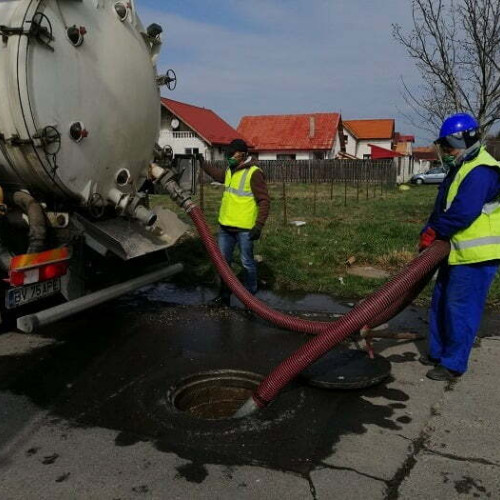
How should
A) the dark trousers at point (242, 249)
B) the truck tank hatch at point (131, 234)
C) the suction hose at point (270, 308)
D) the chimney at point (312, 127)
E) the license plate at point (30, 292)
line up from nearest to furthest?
the license plate at point (30, 292)
the suction hose at point (270, 308)
the truck tank hatch at point (131, 234)
the dark trousers at point (242, 249)
the chimney at point (312, 127)

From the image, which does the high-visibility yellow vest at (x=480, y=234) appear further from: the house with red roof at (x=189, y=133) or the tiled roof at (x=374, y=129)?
the tiled roof at (x=374, y=129)

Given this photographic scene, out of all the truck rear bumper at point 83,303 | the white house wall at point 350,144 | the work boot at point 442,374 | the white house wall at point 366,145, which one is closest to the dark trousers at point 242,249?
the truck rear bumper at point 83,303

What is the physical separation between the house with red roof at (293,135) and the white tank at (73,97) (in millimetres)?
36444

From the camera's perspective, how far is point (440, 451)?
3.05 m

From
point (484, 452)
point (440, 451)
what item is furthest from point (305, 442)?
point (484, 452)

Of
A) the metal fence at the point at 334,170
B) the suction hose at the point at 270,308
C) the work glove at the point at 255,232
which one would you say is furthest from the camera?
the metal fence at the point at 334,170

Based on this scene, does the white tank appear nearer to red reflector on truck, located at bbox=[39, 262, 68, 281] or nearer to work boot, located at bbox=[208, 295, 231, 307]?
red reflector on truck, located at bbox=[39, 262, 68, 281]

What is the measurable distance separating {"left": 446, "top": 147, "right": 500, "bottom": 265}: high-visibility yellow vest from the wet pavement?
36.8 inches

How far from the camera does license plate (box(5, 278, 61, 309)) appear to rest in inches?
155

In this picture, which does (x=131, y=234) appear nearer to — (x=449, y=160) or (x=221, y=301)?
(x=221, y=301)

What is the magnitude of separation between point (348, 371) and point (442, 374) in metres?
0.68

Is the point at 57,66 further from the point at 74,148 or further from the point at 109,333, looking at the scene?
the point at 109,333

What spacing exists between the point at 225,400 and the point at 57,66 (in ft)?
8.60

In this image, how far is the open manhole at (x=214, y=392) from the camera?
12.6 ft
